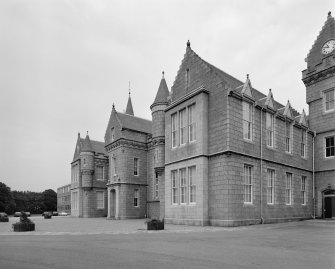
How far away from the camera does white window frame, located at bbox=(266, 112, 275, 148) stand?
2688 centimetres

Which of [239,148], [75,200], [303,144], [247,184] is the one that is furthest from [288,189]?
[75,200]

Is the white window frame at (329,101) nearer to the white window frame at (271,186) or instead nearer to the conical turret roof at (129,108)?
the white window frame at (271,186)

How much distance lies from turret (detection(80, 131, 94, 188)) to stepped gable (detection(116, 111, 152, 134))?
9784 mm

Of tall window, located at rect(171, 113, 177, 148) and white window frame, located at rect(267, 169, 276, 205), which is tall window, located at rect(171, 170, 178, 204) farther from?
white window frame, located at rect(267, 169, 276, 205)

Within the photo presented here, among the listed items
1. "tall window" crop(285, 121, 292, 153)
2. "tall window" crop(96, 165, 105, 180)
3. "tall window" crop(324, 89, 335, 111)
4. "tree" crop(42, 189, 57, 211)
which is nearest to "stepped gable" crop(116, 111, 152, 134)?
"tall window" crop(96, 165, 105, 180)

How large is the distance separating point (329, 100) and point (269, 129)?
8.53 metres

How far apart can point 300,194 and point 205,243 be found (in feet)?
63.8

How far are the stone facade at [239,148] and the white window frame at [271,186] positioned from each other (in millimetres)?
76

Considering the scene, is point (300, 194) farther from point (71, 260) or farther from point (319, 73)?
point (71, 260)

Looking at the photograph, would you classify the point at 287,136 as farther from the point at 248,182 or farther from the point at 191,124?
the point at 191,124

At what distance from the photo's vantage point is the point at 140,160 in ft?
Result: 134

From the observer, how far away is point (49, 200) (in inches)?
4392

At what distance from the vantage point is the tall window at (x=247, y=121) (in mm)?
24656

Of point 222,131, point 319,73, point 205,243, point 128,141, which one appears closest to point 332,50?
point 319,73
